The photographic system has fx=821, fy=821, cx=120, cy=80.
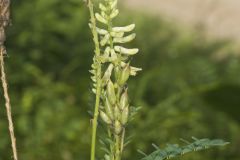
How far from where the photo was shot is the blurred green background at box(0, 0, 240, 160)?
196 inches

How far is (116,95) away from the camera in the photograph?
3.39ft

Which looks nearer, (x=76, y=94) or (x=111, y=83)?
(x=111, y=83)

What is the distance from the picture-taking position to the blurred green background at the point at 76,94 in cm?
498

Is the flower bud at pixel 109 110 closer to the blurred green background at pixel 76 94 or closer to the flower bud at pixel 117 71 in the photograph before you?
the flower bud at pixel 117 71

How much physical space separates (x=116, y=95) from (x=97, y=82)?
3 centimetres

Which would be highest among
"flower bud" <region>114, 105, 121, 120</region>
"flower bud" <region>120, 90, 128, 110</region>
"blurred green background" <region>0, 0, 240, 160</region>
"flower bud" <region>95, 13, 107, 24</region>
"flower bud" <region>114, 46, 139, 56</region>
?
"blurred green background" <region>0, 0, 240, 160</region>

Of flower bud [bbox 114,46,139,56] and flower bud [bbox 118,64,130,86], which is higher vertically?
flower bud [bbox 114,46,139,56]

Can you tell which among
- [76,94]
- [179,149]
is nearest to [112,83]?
[179,149]

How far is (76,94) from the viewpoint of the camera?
5906mm

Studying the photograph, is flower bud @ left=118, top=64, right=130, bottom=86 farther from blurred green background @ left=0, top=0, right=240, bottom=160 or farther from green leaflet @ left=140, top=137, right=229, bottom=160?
blurred green background @ left=0, top=0, right=240, bottom=160

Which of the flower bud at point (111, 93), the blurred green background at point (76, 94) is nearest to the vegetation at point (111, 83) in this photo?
the flower bud at point (111, 93)

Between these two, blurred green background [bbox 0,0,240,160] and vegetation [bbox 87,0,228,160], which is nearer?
vegetation [bbox 87,0,228,160]

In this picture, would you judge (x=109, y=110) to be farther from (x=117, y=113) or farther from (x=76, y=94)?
(x=76, y=94)

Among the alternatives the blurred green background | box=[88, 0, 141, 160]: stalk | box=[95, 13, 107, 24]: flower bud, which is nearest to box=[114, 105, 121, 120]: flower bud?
box=[88, 0, 141, 160]: stalk
